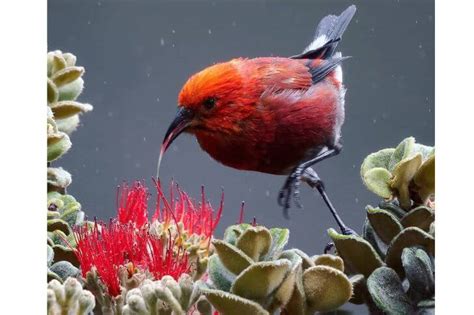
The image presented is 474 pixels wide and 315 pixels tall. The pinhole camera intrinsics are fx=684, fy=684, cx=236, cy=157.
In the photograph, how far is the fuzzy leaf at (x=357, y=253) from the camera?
788mm

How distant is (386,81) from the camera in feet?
3.39

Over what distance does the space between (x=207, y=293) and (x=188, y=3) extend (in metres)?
0.50

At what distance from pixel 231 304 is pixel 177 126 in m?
0.36

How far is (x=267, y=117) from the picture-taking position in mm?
944

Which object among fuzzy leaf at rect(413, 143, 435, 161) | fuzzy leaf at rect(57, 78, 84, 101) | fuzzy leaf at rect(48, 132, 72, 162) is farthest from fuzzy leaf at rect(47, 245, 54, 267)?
fuzzy leaf at rect(413, 143, 435, 161)

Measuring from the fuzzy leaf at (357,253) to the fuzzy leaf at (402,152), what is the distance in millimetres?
144

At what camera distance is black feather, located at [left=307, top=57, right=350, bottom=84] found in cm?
99

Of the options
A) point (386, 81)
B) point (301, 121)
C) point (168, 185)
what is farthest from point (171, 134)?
point (386, 81)

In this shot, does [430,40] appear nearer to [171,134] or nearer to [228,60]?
[228,60]

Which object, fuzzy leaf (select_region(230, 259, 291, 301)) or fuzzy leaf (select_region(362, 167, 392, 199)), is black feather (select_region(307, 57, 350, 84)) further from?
fuzzy leaf (select_region(230, 259, 291, 301))

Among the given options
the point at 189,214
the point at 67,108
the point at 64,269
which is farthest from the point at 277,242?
the point at 67,108

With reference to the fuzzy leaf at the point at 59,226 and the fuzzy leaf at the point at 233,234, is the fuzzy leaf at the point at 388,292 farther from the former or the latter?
the fuzzy leaf at the point at 59,226

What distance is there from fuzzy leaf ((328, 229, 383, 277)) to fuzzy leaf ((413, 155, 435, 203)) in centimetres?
12

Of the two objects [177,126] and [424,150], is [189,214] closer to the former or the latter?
[177,126]
